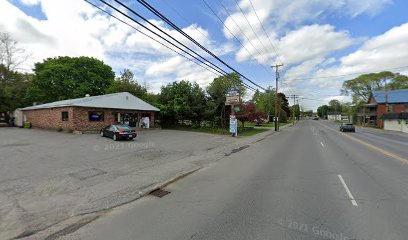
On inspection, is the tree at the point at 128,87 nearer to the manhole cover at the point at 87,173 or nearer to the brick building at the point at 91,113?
the brick building at the point at 91,113

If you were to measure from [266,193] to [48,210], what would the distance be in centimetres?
518

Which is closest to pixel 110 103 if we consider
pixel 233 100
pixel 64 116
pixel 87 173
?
pixel 64 116

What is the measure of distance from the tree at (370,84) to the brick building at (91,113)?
63436 mm

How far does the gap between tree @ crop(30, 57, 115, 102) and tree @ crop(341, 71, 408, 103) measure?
69.3 meters

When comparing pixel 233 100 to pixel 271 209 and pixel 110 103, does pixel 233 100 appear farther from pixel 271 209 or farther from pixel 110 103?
pixel 271 209

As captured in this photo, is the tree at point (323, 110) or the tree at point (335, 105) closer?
the tree at point (335, 105)

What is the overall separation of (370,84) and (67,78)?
78.8 m

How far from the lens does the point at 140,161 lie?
10.3 metres

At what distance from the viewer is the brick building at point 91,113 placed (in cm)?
2297

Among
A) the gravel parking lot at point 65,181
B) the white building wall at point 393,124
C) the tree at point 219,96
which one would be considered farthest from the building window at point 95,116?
the white building wall at point 393,124

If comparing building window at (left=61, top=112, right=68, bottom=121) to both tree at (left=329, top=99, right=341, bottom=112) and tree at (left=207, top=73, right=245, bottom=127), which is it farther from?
tree at (left=329, top=99, right=341, bottom=112)

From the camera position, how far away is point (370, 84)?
2525 inches

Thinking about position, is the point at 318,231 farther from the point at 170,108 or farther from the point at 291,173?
the point at 170,108

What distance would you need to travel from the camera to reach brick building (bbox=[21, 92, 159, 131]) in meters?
23.0
